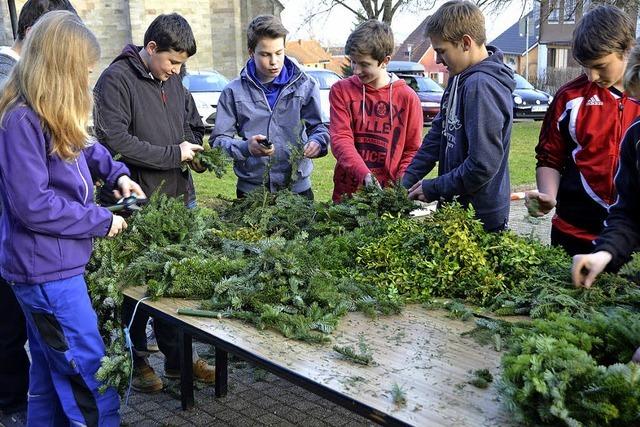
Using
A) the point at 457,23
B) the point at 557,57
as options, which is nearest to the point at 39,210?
the point at 457,23

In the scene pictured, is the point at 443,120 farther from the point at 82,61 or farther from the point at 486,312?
the point at 82,61

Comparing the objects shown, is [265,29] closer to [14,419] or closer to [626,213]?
[626,213]

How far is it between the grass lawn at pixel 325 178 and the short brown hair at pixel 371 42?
370cm

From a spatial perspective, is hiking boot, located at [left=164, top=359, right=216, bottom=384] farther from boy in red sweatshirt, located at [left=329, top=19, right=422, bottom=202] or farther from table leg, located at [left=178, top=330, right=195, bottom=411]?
boy in red sweatshirt, located at [left=329, top=19, right=422, bottom=202]

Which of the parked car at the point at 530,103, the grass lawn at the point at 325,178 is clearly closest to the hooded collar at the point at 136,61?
the grass lawn at the point at 325,178

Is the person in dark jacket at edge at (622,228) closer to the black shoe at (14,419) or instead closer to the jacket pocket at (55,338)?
the jacket pocket at (55,338)

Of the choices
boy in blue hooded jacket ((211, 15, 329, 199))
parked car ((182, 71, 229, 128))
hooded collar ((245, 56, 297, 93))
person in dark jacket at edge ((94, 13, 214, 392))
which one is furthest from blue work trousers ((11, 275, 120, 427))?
parked car ((182, 71, 229, 128))

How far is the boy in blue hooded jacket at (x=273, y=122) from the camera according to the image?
4262 millimetres

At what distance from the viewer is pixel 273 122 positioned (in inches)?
172

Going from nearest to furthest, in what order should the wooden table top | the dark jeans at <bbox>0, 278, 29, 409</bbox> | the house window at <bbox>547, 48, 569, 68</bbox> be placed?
the wooden table top
the dark jeans at <bbox>0, 278, 29, 409</bbox>
the house window at <bbox>547, 48, 569, 68</bbox>

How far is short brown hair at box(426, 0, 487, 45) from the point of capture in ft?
10.4

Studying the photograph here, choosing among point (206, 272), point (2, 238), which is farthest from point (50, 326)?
point (206, 272)

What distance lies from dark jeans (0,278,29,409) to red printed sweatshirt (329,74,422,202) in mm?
1970

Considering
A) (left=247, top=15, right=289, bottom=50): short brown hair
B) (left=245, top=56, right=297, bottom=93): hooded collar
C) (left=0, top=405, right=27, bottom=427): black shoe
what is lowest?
(left=0, top=405, right=27, bottom=427): black shoe
